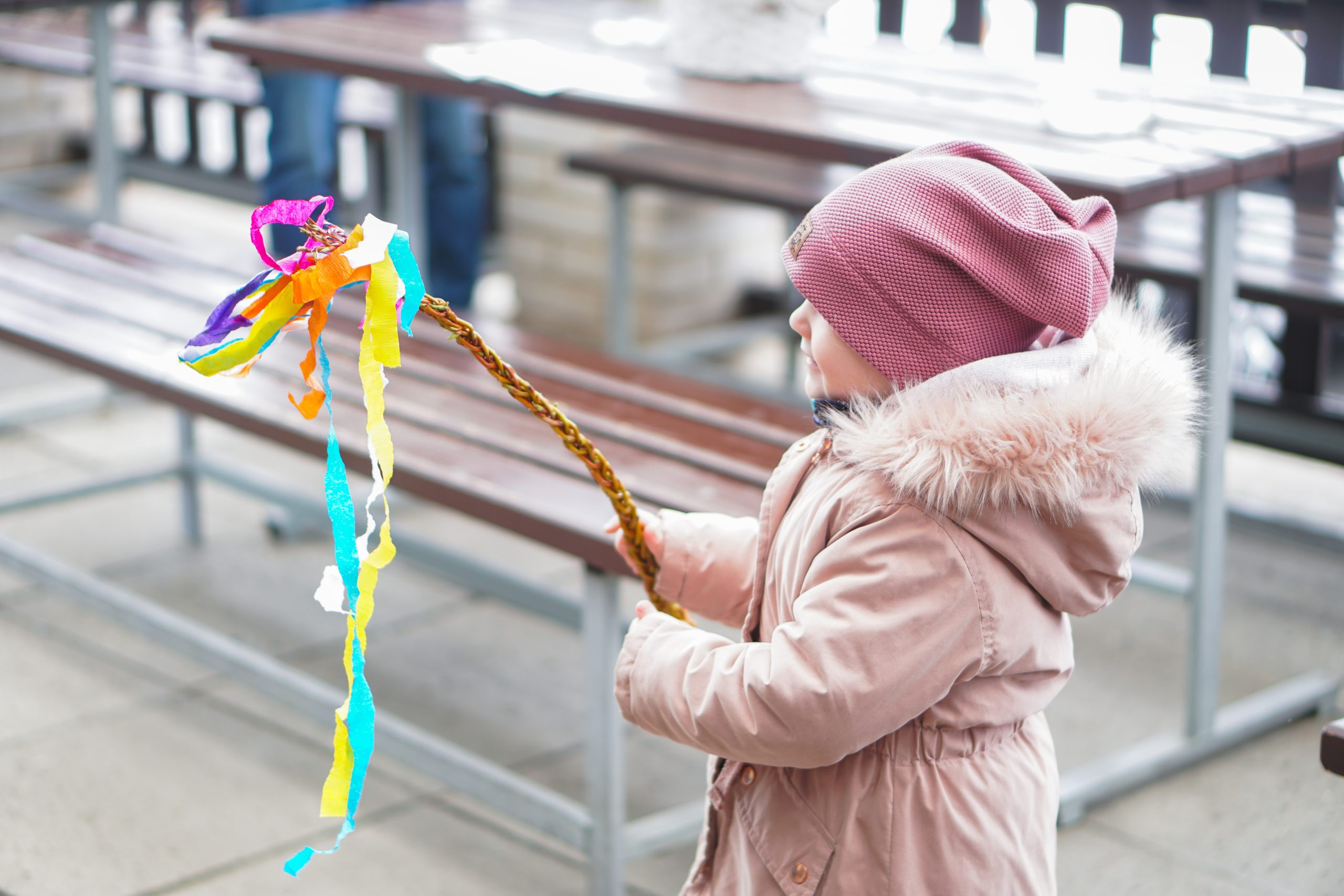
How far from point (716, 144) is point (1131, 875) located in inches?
57.5

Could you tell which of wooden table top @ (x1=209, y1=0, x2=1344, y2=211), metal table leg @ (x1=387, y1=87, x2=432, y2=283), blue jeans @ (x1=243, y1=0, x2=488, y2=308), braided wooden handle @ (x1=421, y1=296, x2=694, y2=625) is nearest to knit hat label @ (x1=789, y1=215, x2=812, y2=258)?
braided wooden handle @ (x1=421, y1=296, x2=694, y2=625)

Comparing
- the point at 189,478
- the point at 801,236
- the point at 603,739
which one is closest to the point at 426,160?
the point at 189,478

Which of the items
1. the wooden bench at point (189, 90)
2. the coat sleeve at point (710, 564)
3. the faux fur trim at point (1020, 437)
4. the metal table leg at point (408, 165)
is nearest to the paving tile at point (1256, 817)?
the coat sleeve at point (710, 564)

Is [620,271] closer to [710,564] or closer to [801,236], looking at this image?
[710,564]

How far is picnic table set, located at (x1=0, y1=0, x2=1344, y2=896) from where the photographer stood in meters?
2.26

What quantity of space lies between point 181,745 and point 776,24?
1736mm

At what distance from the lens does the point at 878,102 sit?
2793 millimetres

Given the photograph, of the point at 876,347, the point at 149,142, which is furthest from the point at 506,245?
the point at 876,347

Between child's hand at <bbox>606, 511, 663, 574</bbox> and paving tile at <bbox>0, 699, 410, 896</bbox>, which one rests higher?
child's hand at <bbox>606, 511, 663, 574</bbox>

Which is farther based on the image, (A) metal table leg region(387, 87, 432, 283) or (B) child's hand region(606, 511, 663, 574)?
(A) metal table leg region(387, 87, 432, 283)

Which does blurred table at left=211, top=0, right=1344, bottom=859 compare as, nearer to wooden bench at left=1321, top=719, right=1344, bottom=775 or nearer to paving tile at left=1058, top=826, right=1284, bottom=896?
paving tile at left=1058, top=826, right=1284, bottom=896

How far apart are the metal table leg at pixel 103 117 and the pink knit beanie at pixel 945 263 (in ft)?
12.4

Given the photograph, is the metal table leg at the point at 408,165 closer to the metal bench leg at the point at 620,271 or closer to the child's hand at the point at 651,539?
the metal bench leg at the point at 620,271

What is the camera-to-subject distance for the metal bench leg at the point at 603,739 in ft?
7.25
